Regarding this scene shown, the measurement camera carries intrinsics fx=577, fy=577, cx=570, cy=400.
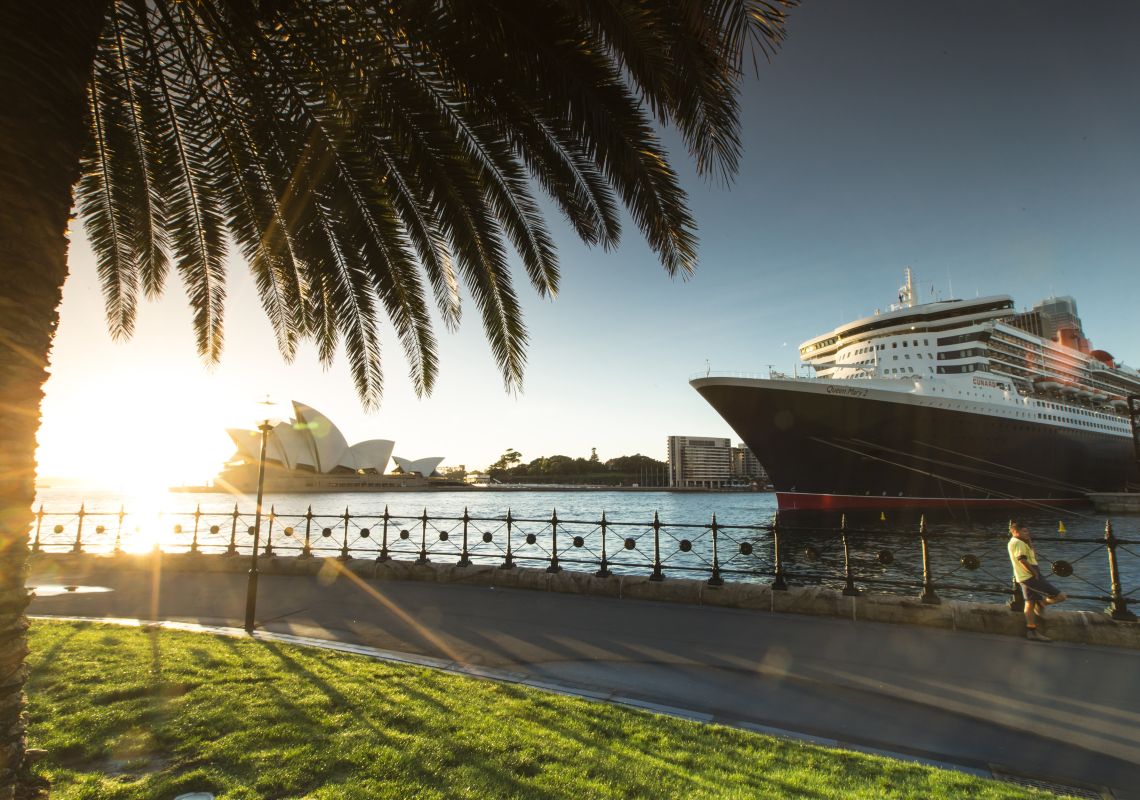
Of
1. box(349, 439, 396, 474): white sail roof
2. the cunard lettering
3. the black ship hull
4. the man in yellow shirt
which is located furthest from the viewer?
box(349, 439, 396, 474): white sail roof

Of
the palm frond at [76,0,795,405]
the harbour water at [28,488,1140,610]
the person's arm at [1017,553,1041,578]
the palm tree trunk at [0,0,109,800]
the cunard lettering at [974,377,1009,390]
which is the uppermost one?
the cunard lettering at [974,377,1009,390]

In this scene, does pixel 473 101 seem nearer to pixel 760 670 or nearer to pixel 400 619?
pixel 760 670

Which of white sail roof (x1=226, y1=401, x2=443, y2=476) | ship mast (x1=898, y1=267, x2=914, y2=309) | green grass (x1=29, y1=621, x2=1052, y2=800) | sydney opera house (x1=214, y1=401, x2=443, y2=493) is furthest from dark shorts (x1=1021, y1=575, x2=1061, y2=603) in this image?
white sail roof (x1=226, y1=401, x2=443, y2=476)

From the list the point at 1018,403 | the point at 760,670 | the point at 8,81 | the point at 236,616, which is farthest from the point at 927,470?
the point at 8,81

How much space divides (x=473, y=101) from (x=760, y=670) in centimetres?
620

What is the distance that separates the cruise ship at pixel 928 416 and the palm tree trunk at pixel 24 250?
3381 centimetres

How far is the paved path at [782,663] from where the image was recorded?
14.6ft

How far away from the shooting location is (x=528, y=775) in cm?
350

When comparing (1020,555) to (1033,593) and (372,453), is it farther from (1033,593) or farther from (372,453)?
(372,453)

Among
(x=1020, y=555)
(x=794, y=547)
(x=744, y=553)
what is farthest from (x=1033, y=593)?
(x=794, y=547)

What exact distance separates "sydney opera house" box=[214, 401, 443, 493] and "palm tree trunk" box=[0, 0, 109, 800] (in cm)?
8141

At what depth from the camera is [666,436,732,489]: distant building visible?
6683 inches

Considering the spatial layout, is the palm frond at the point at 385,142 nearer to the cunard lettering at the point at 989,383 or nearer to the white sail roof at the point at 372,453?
the cunard lettering at the point at 989,383

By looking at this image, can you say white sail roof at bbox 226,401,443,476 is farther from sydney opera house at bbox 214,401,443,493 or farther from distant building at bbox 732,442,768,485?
distant building at bbox 732,442,768,485
